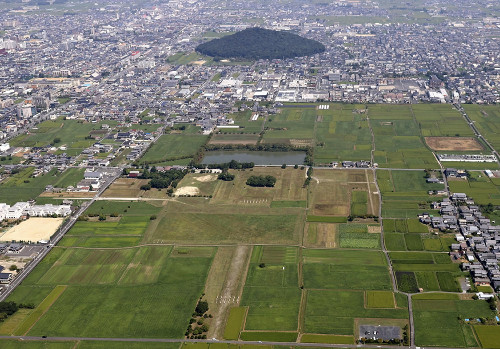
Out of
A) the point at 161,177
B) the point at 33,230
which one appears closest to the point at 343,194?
the point at 161,177

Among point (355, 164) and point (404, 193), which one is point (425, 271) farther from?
point (355, 164)

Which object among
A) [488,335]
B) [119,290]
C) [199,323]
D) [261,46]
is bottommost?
[261,46]

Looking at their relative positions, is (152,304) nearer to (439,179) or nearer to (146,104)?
(439,179)

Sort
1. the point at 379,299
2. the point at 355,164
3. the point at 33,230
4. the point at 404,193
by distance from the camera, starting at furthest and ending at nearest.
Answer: the point at 355,164, the point at 404,193, the point at 33,230, the point at 379,299

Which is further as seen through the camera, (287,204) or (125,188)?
(125,188)

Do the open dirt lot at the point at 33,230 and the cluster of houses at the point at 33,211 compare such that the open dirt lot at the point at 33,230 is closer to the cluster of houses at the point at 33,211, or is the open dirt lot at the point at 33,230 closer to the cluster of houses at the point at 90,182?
the cluster of houses at the point at 33,211

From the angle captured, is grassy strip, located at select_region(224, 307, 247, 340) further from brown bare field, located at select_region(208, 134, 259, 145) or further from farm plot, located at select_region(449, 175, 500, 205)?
brown bare field, located at select_region(208, 134, 259, 145)
